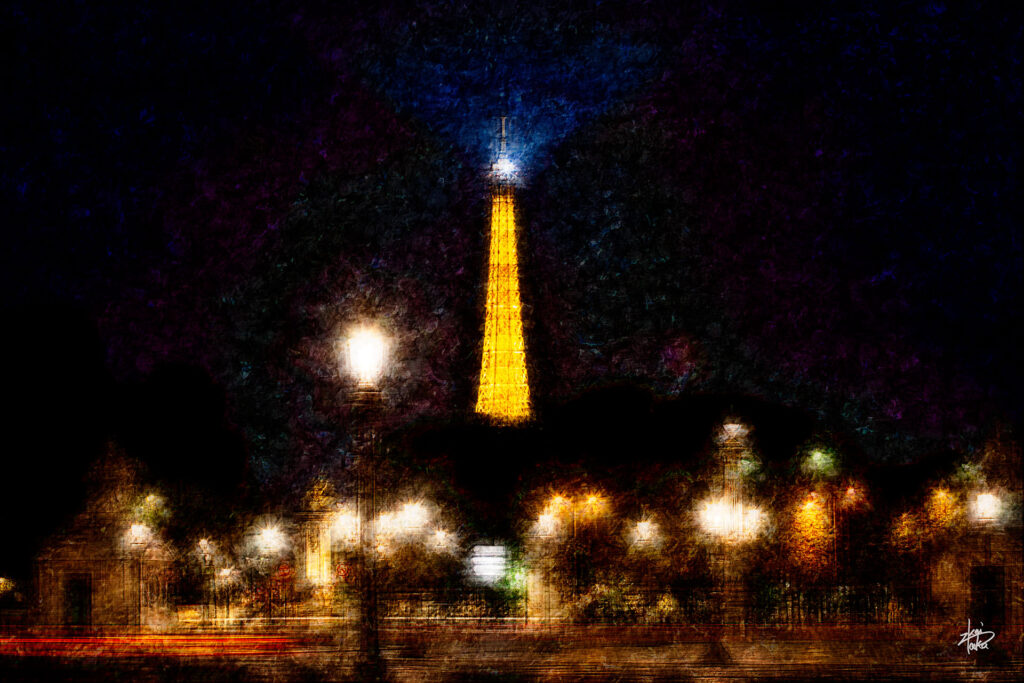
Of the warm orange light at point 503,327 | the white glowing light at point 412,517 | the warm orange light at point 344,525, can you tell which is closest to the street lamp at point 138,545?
the warm orange light at point 344,525

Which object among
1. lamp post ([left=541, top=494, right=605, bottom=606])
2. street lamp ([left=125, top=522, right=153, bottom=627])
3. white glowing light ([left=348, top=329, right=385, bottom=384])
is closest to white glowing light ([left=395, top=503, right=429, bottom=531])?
lamp post ([left=541, top=494, right=605, bottom=606])

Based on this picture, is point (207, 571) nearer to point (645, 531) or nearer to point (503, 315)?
point (645, 531)

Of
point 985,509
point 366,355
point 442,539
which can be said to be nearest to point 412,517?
point 442,539

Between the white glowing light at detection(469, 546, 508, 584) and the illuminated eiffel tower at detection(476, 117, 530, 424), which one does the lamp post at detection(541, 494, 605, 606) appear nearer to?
the white glowing light at detection(469, 546, 508, 584)

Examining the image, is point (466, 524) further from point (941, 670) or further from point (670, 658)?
point (941, 670)
